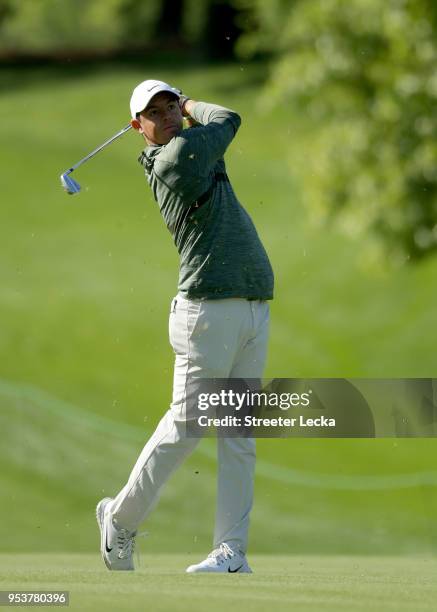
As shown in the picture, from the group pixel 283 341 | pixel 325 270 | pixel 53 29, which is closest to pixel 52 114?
pixel 53 29

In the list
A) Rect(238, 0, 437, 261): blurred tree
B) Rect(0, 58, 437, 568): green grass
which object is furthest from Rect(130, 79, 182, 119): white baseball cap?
Rect(238, 0, 437, 261): blurred tree

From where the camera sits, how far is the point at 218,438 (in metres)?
4.80

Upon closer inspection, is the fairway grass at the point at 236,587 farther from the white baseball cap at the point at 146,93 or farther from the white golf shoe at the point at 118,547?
the white baseball cap at the point at 146,93

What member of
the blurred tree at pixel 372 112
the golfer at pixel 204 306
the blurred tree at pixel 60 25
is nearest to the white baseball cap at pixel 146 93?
the golfer at pixel 204 306

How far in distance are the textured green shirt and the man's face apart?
75 mm

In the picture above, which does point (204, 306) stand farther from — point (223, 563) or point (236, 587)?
point (236, 587)

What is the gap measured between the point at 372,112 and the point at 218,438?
9515 millimetres

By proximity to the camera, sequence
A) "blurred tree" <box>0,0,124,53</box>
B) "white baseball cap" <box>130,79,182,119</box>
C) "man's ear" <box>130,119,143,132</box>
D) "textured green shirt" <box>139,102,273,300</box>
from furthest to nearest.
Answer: "blurred tree" <box>0,0,124,53</box>
"man's ear" <box>130,119,143,132</box>
"white baseball cap" <box>130,79,182,119</box>
"textured green shirt" <box>139,102,273,300</box>

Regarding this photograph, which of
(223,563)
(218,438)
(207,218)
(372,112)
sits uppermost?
(372,112)

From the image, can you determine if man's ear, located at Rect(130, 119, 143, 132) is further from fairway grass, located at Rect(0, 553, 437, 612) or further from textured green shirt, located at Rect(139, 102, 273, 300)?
fairway grass, located at Rect(0, 553, 437, 612)

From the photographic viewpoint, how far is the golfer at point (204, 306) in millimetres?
4727

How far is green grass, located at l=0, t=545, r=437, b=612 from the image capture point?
3.84 meters

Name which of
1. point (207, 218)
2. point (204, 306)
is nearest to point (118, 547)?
point (204, 306)

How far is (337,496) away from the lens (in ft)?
34.2
